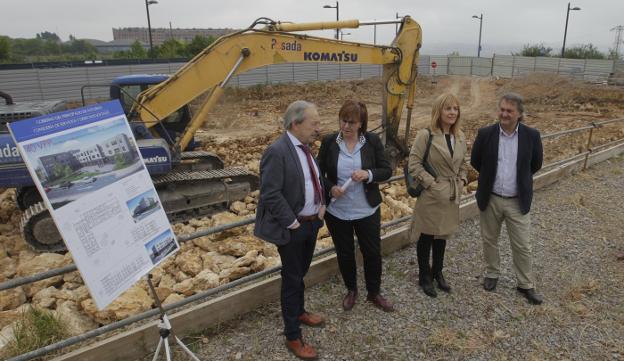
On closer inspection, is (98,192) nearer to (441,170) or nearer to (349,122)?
(349,122)

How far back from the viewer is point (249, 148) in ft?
41.4

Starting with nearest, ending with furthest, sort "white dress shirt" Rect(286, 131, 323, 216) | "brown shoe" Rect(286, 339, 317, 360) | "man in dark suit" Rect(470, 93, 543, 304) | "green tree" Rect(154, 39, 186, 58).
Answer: "white dress shirt" Rect(286, 131, 323, 216) → "brown shoe" Rect(286, 339, 317, 360) → "man in dark suit" Rect(470, 93, 543, 304) → "green tree" Rect(154, 39, 186, 58)

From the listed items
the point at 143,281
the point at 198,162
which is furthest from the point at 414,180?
the point at 198,162

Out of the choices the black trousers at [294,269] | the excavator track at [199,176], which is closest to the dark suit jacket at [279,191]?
the black trousers at [294,269]

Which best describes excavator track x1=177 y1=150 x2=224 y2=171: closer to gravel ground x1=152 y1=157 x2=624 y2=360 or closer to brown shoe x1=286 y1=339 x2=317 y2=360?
gravel ground x1=152 y1=157 x2=624 y2=360

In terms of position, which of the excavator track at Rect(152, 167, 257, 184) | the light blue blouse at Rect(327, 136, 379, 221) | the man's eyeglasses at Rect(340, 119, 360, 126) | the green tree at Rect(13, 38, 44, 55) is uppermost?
the green tree at Rect(13, 38, 44, 55)

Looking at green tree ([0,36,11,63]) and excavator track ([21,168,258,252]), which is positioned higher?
green tree ([0,36,11,63])

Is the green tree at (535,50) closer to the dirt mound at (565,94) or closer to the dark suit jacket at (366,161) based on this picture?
the dirt mound at (565,94)

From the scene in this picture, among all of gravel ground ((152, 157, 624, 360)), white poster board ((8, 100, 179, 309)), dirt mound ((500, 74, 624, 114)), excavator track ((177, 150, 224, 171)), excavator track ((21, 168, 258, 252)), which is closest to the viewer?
white poster board ((8, 100, 179, 309))

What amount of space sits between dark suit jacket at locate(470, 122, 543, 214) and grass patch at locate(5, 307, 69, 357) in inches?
155

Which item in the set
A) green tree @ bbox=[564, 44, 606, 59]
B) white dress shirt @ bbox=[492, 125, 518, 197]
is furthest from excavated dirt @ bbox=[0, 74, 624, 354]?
green tree @ bbox=[564, 44, 606, 59]

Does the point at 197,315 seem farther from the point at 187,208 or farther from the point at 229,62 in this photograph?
the point at 229,62

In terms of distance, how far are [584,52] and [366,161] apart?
157 feet

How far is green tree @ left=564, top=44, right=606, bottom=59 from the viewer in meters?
41.4
